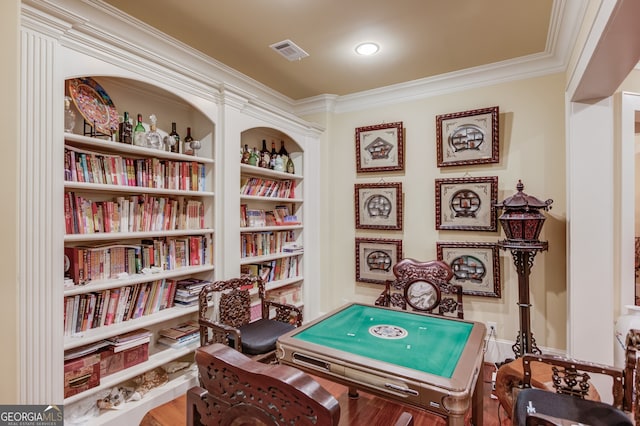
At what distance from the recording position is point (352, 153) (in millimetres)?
3852

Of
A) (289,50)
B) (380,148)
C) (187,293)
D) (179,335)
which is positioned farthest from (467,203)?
(179,335)

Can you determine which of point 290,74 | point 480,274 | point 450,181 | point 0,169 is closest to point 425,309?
point 480,274

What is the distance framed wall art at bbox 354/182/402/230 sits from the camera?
139 inches

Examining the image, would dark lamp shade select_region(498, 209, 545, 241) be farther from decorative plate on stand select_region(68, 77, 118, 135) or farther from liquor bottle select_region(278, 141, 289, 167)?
decorative plate on stand select_region(68, 77, 118, 135)

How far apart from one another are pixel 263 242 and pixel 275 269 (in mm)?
363

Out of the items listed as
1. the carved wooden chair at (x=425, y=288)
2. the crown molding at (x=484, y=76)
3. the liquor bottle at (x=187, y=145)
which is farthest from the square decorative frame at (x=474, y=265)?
the liquor bottle at (x=187, y=145)

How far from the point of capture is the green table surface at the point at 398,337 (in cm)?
162

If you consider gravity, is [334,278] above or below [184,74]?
below

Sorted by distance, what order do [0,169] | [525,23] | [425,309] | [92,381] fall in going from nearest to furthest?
[0,169] → [92,381] → [525,23] → [425,309]

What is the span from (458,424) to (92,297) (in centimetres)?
219

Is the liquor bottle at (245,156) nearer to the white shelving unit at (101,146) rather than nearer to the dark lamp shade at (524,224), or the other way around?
the white shelving unit at (101,146)

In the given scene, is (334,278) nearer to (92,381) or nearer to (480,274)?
(480,274)

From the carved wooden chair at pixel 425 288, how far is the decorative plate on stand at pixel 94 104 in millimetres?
2482

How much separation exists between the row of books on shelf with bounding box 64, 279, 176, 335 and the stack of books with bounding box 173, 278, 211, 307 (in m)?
0.05
